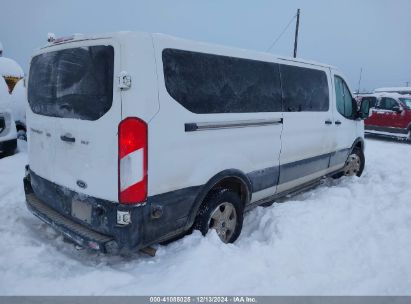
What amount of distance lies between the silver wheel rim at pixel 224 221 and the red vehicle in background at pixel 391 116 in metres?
12.2

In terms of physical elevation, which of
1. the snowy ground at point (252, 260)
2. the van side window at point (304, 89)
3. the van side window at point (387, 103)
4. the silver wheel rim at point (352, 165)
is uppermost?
the van side window at point (304, 89)

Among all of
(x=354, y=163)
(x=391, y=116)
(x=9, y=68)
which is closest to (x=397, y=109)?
(x=391, y=116)

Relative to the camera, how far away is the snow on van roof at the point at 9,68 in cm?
1356

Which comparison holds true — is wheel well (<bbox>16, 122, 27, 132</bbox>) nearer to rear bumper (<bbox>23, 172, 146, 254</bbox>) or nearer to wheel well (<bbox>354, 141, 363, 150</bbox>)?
rear bumper (<bbox>23, 172, 146, 254</bbox>)

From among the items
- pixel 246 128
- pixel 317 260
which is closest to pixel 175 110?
pixel 246 128

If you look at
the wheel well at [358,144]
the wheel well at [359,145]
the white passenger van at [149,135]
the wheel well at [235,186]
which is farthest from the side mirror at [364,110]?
the wheel well at [235,186]

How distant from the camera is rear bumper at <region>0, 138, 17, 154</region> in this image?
681 centimetres

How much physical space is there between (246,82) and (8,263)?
3.08 metres

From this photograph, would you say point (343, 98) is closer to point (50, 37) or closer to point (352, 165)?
point (352, 165)

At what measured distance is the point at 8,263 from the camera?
3.23 m

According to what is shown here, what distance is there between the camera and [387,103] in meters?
14.4

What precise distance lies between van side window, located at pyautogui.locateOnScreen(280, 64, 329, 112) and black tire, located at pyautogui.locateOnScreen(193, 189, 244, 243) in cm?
148

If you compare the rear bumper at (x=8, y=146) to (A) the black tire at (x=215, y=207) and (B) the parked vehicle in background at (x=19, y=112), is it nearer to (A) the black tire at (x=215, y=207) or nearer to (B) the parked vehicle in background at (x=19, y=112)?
(B) the parked vehicle in background at (x=19, y=112)

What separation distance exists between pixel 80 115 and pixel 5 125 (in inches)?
192
